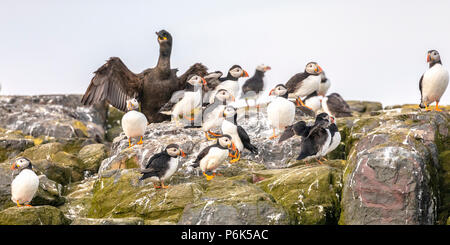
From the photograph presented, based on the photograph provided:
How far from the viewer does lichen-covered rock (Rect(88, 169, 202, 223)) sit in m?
8.23

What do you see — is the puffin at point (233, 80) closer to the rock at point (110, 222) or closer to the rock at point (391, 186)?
the rock at point (391, 186)

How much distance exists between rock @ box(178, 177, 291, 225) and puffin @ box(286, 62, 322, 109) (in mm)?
5609

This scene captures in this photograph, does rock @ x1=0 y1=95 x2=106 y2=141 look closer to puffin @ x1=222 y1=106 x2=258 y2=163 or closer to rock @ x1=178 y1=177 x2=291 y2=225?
puffin @ x1=222 y1=106 x2=258 y2=163

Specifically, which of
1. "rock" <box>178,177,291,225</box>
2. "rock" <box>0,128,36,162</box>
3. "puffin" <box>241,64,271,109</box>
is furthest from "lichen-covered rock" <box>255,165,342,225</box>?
"rock" <box>0,128,36,162</box>

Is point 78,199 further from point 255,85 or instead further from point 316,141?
point 255,85

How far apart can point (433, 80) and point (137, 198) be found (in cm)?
550

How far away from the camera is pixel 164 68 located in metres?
12.2

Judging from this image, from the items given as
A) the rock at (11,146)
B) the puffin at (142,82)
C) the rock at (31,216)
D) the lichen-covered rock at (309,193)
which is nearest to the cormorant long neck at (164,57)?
the puffin at (142,82)

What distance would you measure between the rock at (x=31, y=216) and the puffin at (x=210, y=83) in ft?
16.7

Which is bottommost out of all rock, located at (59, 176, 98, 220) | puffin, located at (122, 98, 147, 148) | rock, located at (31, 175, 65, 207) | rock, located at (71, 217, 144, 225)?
rock, located at (59, 176, 98, 220)

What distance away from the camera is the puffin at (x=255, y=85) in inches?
550

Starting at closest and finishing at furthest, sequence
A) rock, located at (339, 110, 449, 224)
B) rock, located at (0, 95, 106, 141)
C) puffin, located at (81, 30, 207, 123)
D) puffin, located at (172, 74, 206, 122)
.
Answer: rock, located at (339, 110, 449, 224) → puffin, located at (172, 74, 206, 122) → puffin, located at (81, 30, 207, 123) → rock, located at (0, 95, 106, 141)

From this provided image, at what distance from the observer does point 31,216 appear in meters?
7.96

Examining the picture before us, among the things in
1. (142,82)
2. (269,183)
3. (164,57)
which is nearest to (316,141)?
(269,183)
